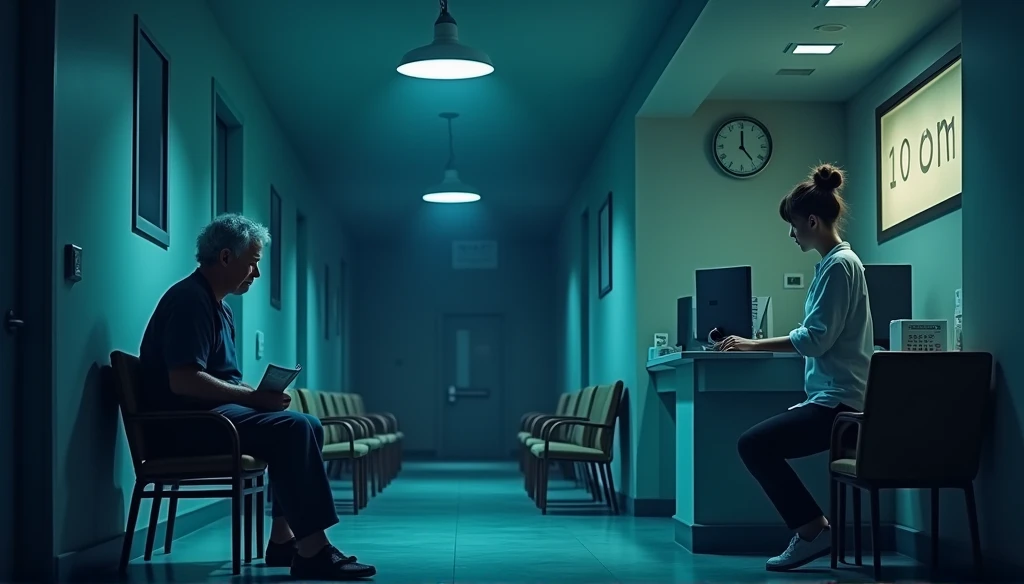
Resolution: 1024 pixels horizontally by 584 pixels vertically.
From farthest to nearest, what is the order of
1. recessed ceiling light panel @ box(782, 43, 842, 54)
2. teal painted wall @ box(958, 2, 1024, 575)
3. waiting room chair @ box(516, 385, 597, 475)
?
waiting room chair @ box(516, 385, 597, 475) < recessed ceiling light panel @ box(782, 43, 842, 54) < teal painted wall @ box(958, 2, 1024, 575)

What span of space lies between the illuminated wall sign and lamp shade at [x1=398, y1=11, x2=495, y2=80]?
7.72ft

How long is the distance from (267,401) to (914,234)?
3833 millimetres

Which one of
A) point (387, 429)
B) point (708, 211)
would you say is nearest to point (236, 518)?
point (708, 211)

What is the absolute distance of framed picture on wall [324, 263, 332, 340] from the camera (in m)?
12.8

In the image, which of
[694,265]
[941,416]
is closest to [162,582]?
[941,416]

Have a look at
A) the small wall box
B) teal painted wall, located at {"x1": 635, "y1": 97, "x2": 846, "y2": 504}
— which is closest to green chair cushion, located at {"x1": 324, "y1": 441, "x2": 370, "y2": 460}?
teal painted wall, located at {"x1": 635, "y1": 97, "x2": 846, "y2": 504}

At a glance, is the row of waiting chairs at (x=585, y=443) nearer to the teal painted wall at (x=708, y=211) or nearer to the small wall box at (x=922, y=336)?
the teal painted wall at (x=708, y=211)

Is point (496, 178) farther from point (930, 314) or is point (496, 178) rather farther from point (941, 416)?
point (941, 416)

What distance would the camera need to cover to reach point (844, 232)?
759cm

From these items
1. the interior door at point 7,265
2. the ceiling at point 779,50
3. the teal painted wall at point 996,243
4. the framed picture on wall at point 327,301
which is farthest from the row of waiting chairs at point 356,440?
the teal painted wall at point 996,243

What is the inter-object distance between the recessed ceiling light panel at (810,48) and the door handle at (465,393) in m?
11.1

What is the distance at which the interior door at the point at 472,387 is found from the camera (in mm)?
17031

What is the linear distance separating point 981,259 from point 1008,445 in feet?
2.16

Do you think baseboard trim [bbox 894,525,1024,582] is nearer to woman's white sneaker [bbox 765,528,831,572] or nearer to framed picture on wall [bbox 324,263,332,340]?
woman's white sneaker [bbox 765,528,831,572]
